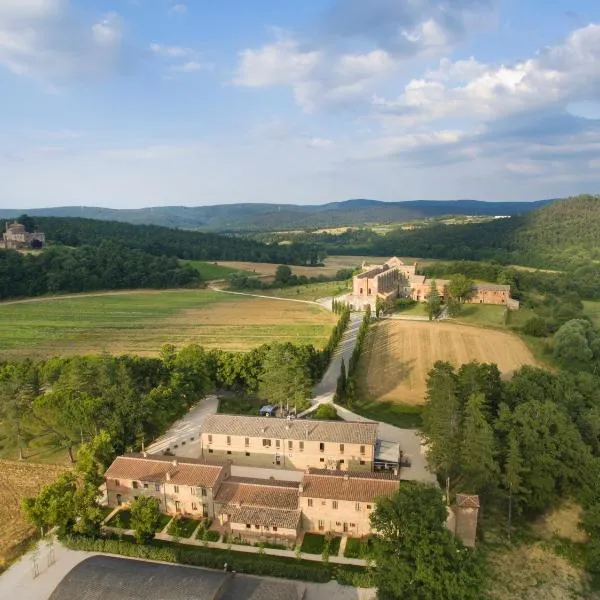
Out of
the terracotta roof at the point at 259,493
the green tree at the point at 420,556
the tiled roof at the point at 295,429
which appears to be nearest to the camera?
the green tree at the point at 420,556

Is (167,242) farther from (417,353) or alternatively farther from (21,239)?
(417,353)

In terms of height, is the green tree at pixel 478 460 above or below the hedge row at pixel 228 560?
above

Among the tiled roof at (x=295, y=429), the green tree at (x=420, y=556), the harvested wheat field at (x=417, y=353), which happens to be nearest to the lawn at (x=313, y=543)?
the green tree at (x=420, y=556)

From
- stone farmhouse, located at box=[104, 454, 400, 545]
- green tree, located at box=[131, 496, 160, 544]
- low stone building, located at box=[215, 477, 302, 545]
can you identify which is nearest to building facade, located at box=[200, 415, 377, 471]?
stone farmhouse, located at box=[104, 454, 400, 545]

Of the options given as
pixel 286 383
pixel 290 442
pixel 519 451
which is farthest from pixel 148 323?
pixel 519 451

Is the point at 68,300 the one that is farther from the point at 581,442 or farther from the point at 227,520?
the point at 581,442

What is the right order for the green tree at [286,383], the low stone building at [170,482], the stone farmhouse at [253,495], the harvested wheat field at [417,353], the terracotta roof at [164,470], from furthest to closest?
1. the harvested wheat field at [417,353]
2. the green tree at [286,383]
3. the terracotta roof at [164,470]
4. the low stone building at [170,482]
5. the stone farmhouse at [253,495]

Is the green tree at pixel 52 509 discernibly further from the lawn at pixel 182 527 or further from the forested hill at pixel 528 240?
the forested hill at pixel 528 240

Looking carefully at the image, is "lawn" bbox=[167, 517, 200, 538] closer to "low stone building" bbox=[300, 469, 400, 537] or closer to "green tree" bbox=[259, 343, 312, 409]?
"low stone building" bbox=[300, 469, 400, 537]
